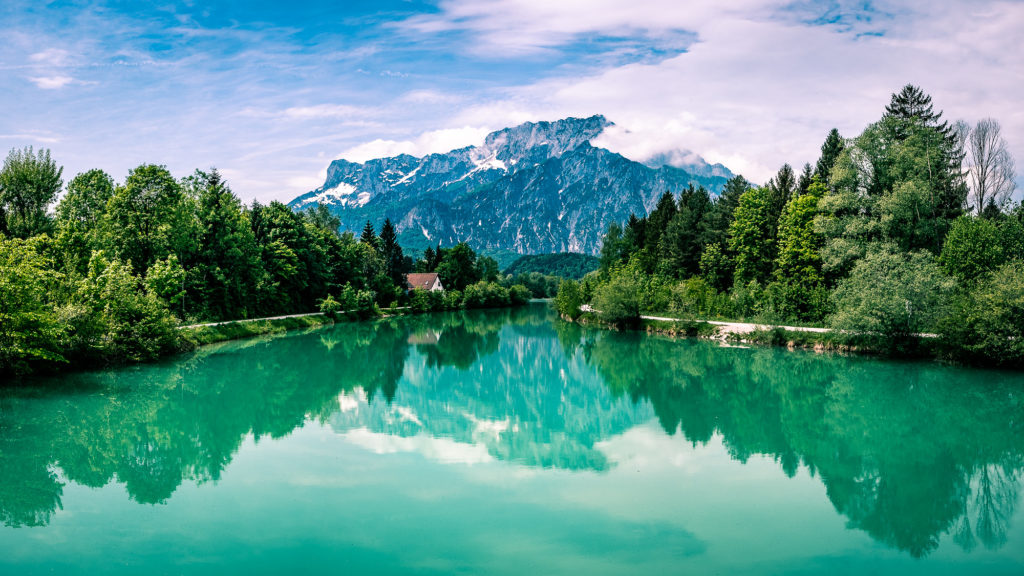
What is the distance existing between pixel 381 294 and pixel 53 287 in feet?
172

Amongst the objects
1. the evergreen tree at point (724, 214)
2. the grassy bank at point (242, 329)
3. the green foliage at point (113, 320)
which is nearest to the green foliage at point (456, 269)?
the grassy bank at point (242, 329)

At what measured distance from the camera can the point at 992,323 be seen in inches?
1057

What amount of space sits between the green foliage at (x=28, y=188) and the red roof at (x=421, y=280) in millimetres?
50212

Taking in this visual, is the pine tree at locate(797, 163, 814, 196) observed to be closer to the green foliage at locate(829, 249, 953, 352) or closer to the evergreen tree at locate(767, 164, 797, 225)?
the evergreen tree at locate(767, 164, 797, 225)

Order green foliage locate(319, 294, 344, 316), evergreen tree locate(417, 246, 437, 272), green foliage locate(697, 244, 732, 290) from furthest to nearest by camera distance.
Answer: evergreen tree locate(417, 246, 437, 272) < green foliage locate(319, 294, 344, 316) < green foliage locate(697, 244, 732, 290)

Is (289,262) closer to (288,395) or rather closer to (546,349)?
(546,349)

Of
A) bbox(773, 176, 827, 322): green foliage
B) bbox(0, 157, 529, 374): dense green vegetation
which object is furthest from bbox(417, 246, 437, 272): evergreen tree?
bbox(773, 176, 827, 322): green foliage

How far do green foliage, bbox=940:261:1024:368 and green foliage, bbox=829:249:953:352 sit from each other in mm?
1298

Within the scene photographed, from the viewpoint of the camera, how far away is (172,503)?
12375 millimetres

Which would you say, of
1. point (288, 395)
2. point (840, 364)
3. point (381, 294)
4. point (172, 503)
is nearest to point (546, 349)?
point (840, 364)

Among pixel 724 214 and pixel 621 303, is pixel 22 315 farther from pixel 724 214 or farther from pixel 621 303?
pixel 724 214

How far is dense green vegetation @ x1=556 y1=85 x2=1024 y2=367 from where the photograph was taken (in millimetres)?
30016

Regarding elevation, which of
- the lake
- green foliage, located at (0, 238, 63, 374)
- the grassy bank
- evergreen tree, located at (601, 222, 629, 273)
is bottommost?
the lake

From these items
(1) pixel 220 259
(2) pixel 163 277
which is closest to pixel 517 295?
(1) pixel 220 259
